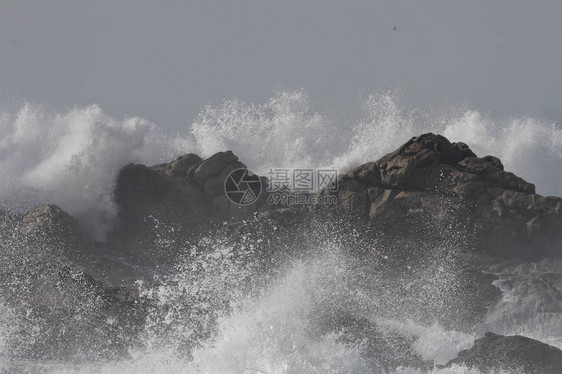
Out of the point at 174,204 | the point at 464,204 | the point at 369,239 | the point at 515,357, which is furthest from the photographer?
the point at 174,204

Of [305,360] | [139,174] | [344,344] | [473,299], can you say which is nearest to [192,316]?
[344,344]

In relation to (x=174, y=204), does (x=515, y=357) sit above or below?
below

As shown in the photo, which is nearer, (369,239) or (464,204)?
(464,204)

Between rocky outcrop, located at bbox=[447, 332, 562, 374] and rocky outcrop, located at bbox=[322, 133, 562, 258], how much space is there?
14004 mm

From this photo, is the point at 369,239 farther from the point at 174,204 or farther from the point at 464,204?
the point at 174,204

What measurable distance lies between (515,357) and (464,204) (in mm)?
15512

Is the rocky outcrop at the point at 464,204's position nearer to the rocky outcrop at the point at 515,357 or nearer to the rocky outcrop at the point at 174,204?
the rocky outcrop at the point at 174,204

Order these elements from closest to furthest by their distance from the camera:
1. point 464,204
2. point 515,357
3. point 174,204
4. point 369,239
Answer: point 515,357 < point 464,204 < point 369,239 < point 174,204

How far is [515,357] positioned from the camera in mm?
26453

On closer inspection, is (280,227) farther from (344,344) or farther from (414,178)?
(344,344)

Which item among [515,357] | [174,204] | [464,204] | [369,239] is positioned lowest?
[515,357]

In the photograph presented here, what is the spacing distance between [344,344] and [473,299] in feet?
35.4

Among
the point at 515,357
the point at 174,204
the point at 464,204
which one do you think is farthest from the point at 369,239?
the point at 515,357

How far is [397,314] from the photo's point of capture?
3566cm
